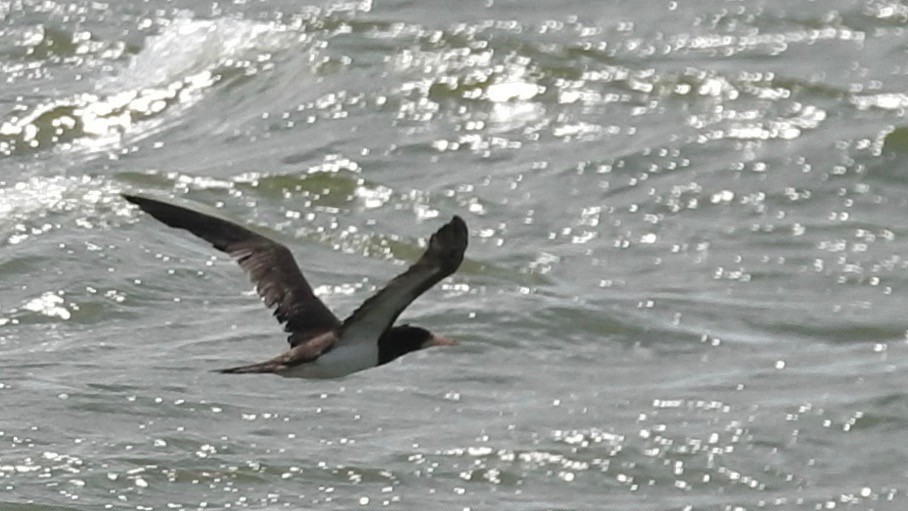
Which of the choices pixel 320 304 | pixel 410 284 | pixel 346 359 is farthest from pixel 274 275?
pixel 410 284

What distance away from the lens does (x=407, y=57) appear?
17609 millimetres

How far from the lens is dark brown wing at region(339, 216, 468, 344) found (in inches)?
302

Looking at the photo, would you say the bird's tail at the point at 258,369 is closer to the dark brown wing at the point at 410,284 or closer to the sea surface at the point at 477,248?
the dark brown wing at the point at 410,284

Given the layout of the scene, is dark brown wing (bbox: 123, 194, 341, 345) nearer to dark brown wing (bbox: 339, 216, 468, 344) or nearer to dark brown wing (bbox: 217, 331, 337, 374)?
dark brown wing (bbox: 217, 331, 337, 374)

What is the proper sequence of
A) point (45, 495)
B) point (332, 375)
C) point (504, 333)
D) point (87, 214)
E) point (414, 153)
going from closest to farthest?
1. point (332, 375)
2. point (45, 495)
3. point (504, 333)
4. point (87, 214)
5. point (414, 153)

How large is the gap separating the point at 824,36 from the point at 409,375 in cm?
654

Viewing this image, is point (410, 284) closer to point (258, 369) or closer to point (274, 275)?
point (258, 369)

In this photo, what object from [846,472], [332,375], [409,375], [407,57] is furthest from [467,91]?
[332,375]

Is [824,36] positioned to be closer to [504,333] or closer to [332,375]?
[504,333]

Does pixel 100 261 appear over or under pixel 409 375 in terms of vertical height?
over

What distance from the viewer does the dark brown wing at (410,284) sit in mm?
7680

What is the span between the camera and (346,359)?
8734 mm

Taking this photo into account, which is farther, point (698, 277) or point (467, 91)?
point (467, 91)

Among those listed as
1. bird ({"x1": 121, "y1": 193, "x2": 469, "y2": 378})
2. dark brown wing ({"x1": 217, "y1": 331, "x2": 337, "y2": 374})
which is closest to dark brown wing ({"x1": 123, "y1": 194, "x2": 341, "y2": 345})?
bird ({"x1": 121, "y1": 193, "x2": 469, "y2": 378})
